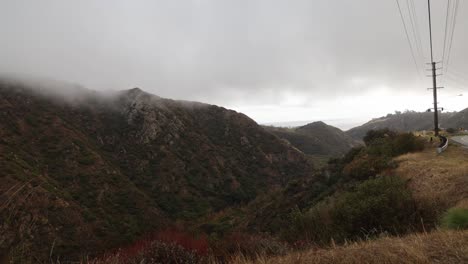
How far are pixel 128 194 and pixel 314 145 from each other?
116647mm

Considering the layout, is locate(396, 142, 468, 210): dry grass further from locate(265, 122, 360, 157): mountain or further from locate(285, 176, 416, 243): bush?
locate(265, 122, 360, 157): mountain

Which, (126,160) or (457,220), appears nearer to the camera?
(457,220)

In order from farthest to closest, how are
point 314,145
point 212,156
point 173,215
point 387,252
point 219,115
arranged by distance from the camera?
point 314,145 < point 219,115 < point 212,156 < point 173,215 < point 387,252

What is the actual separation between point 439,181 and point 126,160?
7486 cm

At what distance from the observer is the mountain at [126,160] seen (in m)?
45.4

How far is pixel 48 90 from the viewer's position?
89.4 m

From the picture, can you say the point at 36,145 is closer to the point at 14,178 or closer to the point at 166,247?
the point at 14,178

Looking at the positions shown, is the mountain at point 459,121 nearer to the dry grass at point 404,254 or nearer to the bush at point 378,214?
the bush at point 378,214

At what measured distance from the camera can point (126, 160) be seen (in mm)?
77750

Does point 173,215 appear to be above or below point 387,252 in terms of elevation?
below

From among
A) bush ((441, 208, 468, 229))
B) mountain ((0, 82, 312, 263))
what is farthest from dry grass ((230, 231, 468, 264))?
mountain ((0, 82, 312, 263))

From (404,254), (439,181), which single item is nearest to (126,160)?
(439,181)

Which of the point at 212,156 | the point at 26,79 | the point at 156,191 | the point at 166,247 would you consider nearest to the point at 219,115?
the point at 212,156

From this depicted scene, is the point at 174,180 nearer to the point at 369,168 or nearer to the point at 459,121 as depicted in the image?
the point at 369,168
